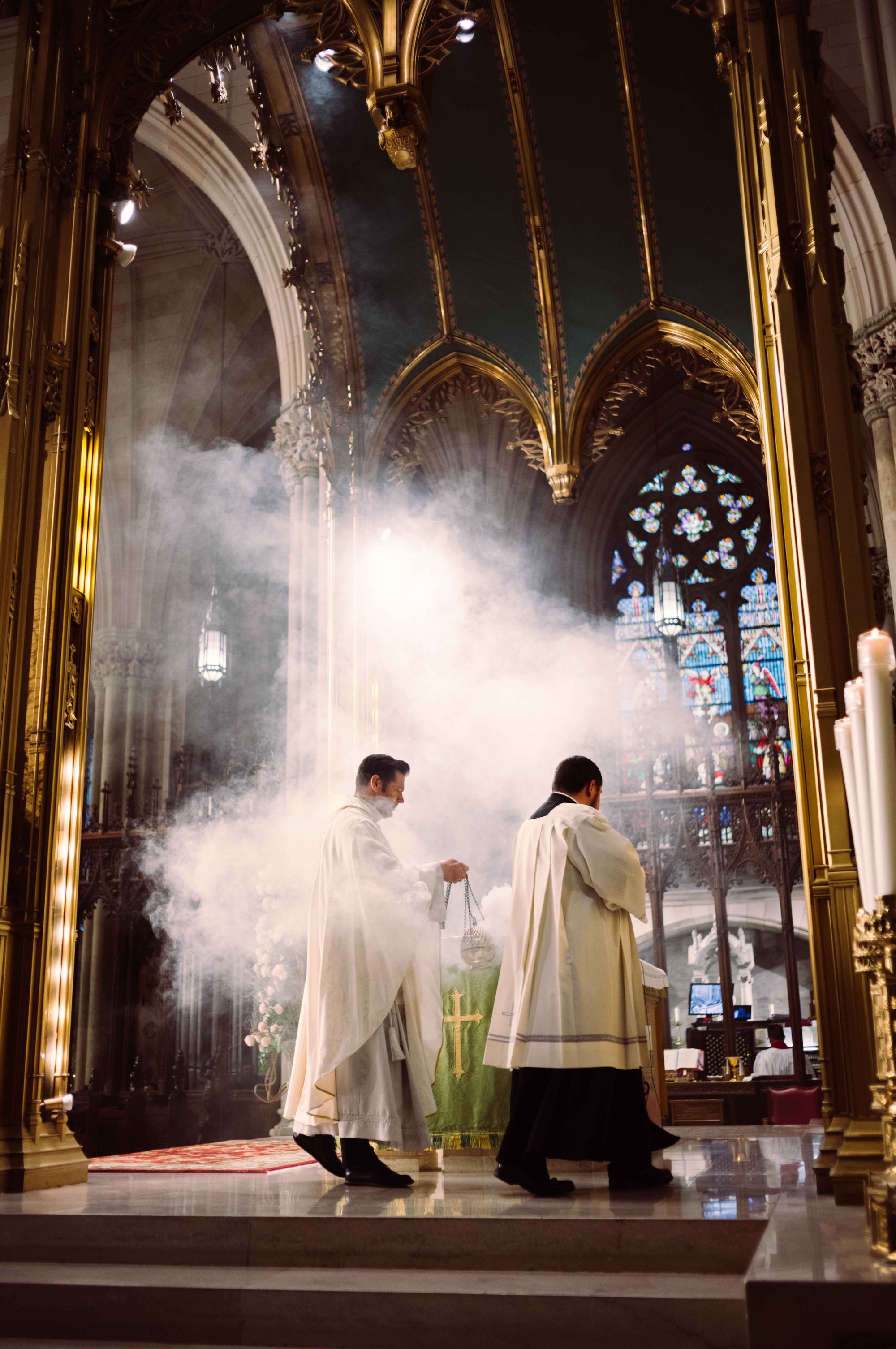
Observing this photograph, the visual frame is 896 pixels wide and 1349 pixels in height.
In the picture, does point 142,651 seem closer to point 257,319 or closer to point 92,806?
point 92,806

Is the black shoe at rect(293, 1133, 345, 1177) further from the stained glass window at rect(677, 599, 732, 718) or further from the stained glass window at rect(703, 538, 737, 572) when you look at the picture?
the stained glass window at rect(703, 538, 737, 572)

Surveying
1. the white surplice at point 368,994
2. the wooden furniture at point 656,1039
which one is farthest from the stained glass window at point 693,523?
the white surplice at point 368,994

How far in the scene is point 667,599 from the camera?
1195cm

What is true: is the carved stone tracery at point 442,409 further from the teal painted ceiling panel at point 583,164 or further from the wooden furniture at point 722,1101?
the wooden furniture at point 722,1101

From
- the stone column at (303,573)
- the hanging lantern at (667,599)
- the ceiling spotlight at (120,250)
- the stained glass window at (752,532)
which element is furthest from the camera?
the stained glass window at (752,532)

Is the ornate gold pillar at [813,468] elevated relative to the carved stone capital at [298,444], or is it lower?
lower

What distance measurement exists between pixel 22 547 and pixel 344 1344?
10.4 ft

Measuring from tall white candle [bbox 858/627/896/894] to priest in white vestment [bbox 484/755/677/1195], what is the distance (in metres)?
1.19

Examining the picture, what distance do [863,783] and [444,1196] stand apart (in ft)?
6.44

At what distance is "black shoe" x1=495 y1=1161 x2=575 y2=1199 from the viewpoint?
147 inches

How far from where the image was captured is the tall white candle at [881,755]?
8.72 ft

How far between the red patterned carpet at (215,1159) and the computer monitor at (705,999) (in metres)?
9.31

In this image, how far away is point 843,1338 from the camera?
217 centimetres

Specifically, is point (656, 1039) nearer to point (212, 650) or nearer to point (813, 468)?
point (813, 468)
